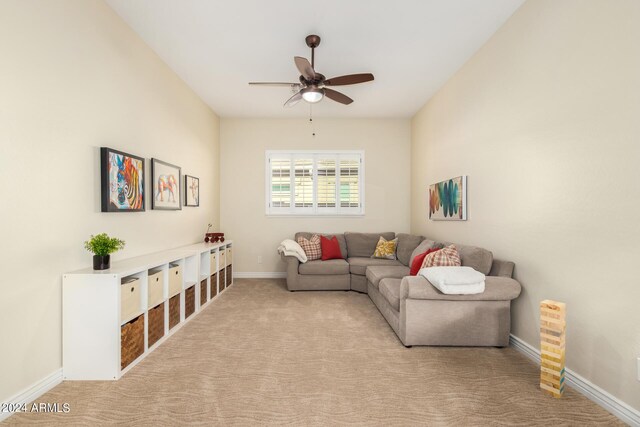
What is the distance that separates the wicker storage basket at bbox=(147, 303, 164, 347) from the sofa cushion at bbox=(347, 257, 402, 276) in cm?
276

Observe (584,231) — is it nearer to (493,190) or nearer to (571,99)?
(571,99)

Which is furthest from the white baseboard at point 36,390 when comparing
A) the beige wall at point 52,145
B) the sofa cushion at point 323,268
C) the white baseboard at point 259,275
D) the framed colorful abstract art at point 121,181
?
the white baseboard at point 259,275

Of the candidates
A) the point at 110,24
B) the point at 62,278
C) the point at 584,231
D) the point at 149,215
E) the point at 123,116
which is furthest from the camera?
the point at 149,215

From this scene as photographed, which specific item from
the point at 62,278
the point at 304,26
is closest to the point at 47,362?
the point at 62,278

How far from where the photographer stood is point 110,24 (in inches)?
109

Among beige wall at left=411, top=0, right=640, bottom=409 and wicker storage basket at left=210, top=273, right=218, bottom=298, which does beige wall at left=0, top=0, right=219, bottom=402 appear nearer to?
wicker storage basket at left=210, top=273, right=218, bottom=298

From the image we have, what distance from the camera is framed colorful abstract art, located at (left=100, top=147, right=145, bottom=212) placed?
262cm

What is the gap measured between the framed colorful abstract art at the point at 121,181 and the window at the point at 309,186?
9.40 feet

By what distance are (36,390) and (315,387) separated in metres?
1.76

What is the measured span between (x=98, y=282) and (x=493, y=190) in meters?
3.45

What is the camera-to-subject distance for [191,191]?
4.56 m

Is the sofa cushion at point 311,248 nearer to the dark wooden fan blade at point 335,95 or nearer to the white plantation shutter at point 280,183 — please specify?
the white plantation shutter at point 280,183

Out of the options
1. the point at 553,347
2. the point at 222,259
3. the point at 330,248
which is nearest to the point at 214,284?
the point at 222,259

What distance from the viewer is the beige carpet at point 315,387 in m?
1.85
